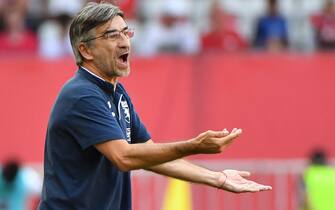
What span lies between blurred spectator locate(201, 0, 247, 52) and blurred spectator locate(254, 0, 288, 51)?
0.24 meters

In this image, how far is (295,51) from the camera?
16.0 metres

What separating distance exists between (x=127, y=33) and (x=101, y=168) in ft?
2.60

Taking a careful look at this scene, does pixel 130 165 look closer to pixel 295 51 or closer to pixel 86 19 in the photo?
pixel 86 19

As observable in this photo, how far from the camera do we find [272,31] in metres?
16.3

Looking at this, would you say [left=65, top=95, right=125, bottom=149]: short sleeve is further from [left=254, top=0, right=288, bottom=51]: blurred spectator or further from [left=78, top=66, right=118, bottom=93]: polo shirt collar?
[left=254, top=0, right=288, bottom=51]: blurred spectator

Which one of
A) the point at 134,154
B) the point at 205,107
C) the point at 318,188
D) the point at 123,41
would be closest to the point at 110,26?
the point at 123,41

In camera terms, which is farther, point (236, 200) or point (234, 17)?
point (234, 17)

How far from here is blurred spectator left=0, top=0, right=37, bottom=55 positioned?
15946mm

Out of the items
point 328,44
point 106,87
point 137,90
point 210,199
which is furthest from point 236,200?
point 106,87

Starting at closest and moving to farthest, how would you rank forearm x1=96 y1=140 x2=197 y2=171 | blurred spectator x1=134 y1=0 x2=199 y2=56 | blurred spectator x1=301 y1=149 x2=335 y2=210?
forearm x1=96 y1=140 x2=197 y2=171, blurred spectator x1=301 y1=149 x2=335 y2=210, blurred spectator x1=134 y1=0 x2=199 y2=56

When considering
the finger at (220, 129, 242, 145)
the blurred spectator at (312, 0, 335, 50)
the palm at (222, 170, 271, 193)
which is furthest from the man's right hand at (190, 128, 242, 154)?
the blurred spectator at (312, 0, 335, 50)

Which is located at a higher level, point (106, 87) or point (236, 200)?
point (106, 87)

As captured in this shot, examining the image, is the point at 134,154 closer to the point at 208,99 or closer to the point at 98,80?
the point at 98,80

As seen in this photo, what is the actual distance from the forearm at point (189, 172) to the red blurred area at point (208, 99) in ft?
24.8
